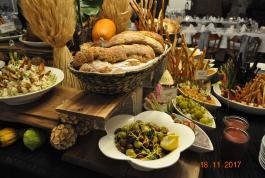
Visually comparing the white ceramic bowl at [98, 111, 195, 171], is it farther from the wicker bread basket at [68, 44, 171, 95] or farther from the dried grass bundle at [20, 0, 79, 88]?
the dried grass bundle at [20, 0, 79, 88]

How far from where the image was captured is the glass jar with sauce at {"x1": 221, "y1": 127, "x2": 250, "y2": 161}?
823mm

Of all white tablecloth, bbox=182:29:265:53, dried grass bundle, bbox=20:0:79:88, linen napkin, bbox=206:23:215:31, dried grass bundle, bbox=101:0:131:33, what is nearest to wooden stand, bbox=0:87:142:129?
dried grass bundle, bbox=20:0:79:88

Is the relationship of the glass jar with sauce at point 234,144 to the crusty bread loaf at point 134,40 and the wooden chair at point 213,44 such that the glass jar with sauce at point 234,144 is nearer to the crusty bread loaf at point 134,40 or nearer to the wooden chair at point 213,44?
the crusty bread loaf at point 134,40

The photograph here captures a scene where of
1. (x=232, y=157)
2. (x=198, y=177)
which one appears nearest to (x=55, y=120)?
(x=198, y=177)

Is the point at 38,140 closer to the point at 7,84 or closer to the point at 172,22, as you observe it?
the point at 7,84

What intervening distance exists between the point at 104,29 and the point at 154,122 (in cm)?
42

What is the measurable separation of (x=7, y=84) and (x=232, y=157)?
0.89m

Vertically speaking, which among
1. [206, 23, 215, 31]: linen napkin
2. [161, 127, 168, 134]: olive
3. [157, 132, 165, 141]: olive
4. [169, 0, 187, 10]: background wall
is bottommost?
[157, 132, 165, 141]: olive

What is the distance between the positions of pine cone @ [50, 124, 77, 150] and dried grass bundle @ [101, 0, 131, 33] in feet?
1.59

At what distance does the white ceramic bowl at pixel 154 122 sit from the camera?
643mm

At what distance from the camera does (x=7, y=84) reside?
0.88 metres

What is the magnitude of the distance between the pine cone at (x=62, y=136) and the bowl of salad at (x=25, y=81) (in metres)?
0.17

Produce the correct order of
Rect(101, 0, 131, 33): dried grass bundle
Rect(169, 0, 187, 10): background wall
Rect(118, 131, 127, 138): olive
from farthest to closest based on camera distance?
Rect(169, 0, 187, 10): background wall
Rect(101, 0, 131, 33): dried grass bundle
Rect(118, 131, 127, 138): olive

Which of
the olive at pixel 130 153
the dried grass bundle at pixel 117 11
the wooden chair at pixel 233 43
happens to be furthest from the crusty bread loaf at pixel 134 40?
the wooden chair at pixel 233 43
